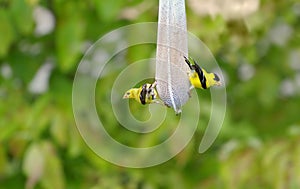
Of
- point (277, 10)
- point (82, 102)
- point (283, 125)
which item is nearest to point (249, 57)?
point (277, 10)

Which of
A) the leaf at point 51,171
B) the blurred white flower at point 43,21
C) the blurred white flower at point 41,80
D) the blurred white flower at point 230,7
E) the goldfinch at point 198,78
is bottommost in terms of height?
the goldfinch at point 198,78

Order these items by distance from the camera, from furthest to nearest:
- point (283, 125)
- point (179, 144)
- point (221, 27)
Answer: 1. point (283, 125)
2. point (179, 144)
3. point (221, 27)

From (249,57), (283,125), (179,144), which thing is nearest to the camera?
(179,144)

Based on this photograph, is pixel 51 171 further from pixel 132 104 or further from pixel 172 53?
pixel 172 53

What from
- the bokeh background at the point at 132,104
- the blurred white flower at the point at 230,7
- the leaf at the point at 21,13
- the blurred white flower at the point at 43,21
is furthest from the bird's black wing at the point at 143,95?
the blurred white flower at the point at 43,21

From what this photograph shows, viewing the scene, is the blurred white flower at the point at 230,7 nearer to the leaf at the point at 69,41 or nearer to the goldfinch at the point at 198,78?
the leaf at the point at 69,41

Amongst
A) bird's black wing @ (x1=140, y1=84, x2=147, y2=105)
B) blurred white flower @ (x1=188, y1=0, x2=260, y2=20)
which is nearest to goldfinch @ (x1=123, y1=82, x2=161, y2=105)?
bird's black wing @ (x1=140, y1=84, x2=147, y2=105)

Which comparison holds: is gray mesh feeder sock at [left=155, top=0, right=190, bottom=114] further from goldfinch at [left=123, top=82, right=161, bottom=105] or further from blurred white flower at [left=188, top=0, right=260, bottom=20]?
blurred white flower at [left=188, top=0, right=260, bottom=20]

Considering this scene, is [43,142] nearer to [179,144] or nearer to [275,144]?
[179,144]
